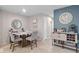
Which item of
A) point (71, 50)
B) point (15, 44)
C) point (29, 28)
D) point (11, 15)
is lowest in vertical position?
point (71, 50)

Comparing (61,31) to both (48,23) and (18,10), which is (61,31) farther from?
(18,10)

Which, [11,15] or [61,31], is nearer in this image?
[11,15]

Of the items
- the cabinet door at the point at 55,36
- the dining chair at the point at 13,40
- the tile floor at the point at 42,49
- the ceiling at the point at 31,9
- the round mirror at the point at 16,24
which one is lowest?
the tile floor at the point at 42,49

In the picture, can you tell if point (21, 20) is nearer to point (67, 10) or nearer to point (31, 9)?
point (31, 9)

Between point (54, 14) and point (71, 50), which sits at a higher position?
point (54, 14)

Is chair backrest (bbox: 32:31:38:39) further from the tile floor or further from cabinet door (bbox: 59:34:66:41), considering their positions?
cabinet door (bbox: 59:34:66:41)

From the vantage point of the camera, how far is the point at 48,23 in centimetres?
189

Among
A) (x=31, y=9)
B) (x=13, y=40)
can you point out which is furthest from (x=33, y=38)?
→ (x=31, y=9)

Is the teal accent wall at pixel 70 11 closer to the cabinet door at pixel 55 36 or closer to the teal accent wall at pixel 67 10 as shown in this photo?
the teal accent wall at pixel 67 10

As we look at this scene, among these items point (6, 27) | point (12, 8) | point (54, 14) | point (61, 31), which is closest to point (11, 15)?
point (12, 8)

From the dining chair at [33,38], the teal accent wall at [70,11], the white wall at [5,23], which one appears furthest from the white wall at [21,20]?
the teal accent wall at [70,11]

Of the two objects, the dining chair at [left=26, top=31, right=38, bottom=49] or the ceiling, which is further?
the dining chair at [left=26, top=31, right=38, bottom=49]

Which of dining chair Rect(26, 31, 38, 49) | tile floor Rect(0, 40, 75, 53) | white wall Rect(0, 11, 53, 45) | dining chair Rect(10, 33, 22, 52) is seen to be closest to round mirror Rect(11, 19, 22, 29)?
white wall Rect(0, 11, 53, 45)

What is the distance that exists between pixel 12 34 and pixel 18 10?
0.55m
